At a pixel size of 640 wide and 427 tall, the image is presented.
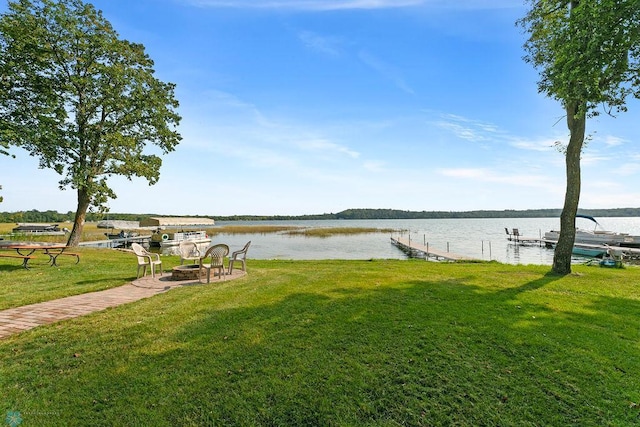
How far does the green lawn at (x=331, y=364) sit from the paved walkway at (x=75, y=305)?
16.8 inches

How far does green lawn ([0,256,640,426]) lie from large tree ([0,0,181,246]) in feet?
41.3

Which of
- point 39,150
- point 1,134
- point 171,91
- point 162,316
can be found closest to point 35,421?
point 162,316

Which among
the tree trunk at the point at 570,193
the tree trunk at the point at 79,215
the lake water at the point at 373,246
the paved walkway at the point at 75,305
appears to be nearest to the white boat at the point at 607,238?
the lake water at the point at 373,246

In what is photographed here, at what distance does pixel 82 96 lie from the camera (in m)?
16.7

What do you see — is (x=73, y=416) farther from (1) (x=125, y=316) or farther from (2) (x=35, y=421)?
(1) (x=125, y=316)

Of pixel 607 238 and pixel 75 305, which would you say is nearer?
pixel 75 305

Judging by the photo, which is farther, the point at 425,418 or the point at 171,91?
the point at 171,91

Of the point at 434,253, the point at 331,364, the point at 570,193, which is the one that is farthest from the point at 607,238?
the point at 331,364

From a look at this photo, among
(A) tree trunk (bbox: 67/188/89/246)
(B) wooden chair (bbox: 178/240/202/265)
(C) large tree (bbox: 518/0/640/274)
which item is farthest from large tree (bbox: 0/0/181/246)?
(C) large tree (bbox: 518/0/640/274)

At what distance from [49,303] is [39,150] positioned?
45.0 ft

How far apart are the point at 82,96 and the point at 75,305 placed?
615 inches

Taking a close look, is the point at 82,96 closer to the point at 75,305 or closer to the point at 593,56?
the point at 75,305

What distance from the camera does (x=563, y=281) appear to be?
829cm

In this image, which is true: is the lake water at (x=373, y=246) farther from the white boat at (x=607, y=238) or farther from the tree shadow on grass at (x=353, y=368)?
the tree shadow on grass at (x=353, y=368)
